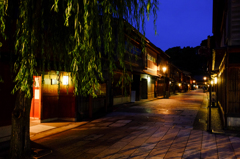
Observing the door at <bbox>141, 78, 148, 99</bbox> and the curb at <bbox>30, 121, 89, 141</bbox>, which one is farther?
the door at <bbox>141, 78, 148, 99</bbox>

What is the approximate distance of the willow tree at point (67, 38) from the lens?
4223 mm

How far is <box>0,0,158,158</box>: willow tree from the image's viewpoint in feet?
13.9

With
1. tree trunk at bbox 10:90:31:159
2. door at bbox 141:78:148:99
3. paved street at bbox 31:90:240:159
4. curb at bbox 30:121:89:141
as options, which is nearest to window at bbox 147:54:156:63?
door at bbox 141:78:148:99

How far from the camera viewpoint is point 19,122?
17.1 feet

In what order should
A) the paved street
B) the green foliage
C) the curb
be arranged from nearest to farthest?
the green foliage, the paved street, the curb

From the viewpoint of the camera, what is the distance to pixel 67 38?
5.59 m

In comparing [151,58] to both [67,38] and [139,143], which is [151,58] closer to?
[139,143]

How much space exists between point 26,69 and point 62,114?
758cm

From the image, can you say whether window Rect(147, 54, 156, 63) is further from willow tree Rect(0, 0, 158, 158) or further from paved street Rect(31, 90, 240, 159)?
willow tree Rect(0, 0, 158, 158)

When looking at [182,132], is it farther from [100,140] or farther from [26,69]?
[26,69]

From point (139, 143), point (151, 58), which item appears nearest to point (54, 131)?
point (139, 143)

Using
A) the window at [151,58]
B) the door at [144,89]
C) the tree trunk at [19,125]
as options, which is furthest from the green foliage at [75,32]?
the window at [151,58]

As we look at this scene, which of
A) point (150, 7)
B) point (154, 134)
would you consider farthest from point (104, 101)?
point (150, 7)

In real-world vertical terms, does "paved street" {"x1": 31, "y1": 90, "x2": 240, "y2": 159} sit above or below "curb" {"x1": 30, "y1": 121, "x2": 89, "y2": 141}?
below
